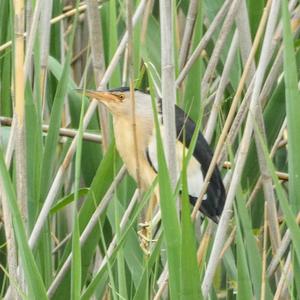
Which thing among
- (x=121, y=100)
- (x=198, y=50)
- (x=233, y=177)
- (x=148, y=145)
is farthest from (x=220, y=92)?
(x=148, y=145)

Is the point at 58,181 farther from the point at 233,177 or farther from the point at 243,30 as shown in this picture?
the point at 243,30

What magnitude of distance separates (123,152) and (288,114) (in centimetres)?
49

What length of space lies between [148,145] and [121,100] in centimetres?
20

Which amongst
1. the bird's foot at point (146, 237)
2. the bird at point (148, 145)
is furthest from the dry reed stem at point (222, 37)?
the bird's foot at point (146, 237)

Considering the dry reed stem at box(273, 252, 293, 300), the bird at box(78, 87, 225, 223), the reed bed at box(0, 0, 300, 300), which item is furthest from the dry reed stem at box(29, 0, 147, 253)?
the dry reed stem at box(273, 252, 293, 300)

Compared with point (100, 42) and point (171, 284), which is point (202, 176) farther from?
point (171, 284)

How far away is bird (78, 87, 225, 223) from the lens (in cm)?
180

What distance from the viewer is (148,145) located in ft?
6.75

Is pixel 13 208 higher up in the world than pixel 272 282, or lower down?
higher up

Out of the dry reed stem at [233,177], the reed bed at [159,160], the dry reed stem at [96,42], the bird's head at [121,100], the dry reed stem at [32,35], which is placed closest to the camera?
the reed bed at [159,160]

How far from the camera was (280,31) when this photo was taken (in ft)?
5.58

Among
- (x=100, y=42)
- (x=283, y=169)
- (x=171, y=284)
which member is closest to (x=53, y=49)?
(x=100, y=42)

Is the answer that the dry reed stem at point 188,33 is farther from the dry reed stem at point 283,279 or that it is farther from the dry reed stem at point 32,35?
the dry reed stem at point 283,279

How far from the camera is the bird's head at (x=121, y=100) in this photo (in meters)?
1.78
